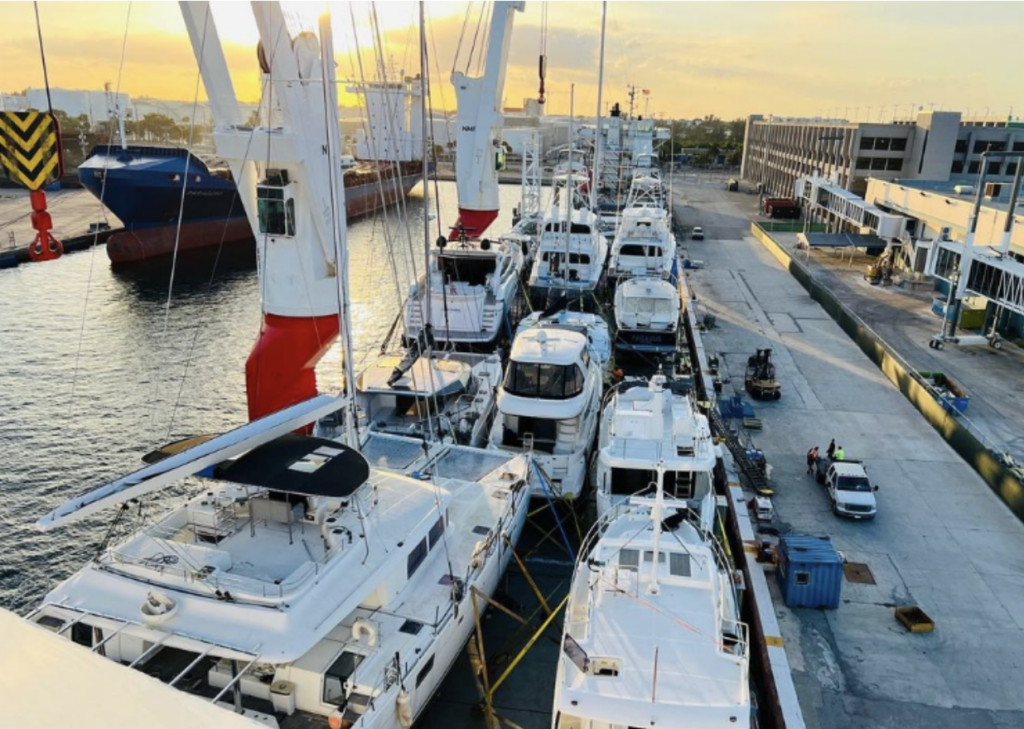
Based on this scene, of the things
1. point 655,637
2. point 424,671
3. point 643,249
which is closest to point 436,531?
point 424,671

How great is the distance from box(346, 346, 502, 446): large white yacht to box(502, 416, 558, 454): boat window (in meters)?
0.97

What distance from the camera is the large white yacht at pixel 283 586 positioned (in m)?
9.38

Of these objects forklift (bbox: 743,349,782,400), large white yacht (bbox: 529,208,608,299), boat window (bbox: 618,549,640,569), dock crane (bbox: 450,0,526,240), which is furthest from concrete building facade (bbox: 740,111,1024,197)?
boat window (bbox: 618,549,640,569)

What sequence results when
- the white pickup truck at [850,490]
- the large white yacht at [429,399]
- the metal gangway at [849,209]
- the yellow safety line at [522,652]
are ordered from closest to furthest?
the yellow safety line at [522,652] → the white pickup truck at [850,490] → the large white yacht at [429,399] → the metal gangway at [849,209]

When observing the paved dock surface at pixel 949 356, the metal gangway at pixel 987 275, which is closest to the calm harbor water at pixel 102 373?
the paved dock surface at pixel 949 356

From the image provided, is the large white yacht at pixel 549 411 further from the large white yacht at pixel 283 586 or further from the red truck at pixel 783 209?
the red truck at pixel 783 209

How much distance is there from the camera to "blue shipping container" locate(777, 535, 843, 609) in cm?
1314

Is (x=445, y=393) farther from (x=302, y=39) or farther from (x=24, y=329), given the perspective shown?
(x=24, y=329)

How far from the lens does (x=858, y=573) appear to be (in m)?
14.3

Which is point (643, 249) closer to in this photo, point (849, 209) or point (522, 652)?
point (849, 209)

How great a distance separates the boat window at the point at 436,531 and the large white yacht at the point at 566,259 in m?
18.2

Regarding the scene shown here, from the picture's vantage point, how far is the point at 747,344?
93.0 feet

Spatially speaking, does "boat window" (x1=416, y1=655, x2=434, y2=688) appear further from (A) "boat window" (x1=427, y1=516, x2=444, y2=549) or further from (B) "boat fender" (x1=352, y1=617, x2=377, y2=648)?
(A) "boat window" (x1=427, y1=516, x2=444, y2=549)

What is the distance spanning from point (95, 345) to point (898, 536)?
29694 millimetres
